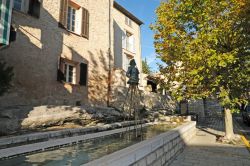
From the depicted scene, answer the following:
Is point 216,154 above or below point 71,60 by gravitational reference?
below

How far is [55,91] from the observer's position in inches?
485

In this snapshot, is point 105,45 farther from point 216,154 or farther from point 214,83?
point 216,154

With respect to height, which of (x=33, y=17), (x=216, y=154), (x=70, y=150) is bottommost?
(x=216, y=154)

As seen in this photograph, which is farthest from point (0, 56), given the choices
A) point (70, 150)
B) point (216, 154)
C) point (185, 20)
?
point (216, 154)

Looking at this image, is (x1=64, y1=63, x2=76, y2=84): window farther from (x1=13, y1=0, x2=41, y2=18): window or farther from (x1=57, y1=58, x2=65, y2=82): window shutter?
(x1=13, y1=0, x2=41, y2=18): window

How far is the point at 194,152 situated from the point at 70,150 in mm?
4968

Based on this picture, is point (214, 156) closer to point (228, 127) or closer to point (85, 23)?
point (228, 127)

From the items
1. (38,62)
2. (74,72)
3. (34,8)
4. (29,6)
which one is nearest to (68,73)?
(74,72)

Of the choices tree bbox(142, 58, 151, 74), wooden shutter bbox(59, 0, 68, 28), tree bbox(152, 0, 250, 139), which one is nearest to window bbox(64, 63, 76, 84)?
wooden shutter bbox(59, 0, 68, 28)

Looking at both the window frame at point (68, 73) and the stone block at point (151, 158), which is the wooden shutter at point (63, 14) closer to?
the window frame at point (68, 73)

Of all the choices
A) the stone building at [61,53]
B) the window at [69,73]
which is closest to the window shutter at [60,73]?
the stone building at [61,53]

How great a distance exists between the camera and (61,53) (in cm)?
1304

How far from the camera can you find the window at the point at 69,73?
13.6 m

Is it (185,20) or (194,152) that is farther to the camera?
(185,20)
